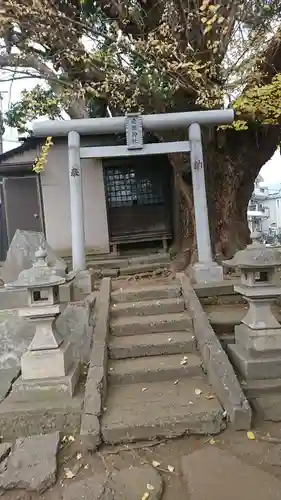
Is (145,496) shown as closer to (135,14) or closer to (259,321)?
(259,321)

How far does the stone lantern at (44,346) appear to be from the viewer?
4.20 m

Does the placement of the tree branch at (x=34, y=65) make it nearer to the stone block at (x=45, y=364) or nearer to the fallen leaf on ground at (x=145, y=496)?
the stone block at (x=45, y=364)

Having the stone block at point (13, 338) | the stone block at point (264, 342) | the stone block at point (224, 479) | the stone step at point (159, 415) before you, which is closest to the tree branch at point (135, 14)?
the stone block at point (13, 338)

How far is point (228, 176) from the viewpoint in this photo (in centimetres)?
794

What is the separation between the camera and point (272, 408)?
13.1 ft

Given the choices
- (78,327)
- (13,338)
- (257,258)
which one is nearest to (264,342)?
(257,258)

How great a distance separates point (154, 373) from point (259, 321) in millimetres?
1476

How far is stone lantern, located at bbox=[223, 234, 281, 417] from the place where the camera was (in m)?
4.38

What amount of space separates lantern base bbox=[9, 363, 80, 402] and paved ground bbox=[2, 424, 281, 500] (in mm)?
593

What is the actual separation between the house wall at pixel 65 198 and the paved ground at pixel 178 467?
7525 millimetres

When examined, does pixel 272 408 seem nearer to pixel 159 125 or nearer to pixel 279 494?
pixel 279 494

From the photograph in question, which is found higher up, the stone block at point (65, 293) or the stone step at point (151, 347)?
the stone block at point (65, 293)

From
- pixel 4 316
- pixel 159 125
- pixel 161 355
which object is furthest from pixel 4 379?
pixel 159 125

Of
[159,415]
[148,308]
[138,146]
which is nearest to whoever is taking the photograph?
[159,415]
